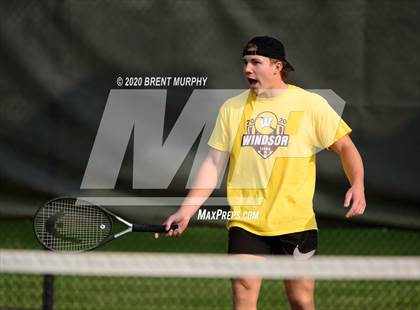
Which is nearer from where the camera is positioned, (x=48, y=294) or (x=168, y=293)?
(x=48, y=294)

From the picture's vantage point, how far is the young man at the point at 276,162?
4.61 m

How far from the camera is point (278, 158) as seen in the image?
4.60 metres

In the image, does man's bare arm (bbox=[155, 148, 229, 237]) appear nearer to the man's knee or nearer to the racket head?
the man's knee

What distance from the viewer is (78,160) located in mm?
5680

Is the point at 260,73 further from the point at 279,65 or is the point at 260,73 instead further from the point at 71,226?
the point at 71,226

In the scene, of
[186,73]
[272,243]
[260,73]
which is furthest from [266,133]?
[186,73]

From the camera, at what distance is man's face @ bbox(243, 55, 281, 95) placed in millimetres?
4664

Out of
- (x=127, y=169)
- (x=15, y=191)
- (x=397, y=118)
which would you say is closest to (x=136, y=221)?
(x=127, y=169)

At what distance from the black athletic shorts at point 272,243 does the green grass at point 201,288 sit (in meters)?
1.35

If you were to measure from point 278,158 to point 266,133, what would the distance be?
0.12m

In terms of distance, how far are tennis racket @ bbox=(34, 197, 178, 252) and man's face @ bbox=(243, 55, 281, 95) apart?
0.98 m

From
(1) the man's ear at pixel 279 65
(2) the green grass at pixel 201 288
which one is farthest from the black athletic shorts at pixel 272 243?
(2) the green grass at pixel 201 288

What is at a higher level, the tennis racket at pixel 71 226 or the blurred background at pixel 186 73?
the blurred background at pixel 186 73

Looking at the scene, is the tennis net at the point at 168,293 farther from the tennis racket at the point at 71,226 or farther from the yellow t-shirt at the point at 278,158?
the yellow t-shirt at the point at 278,158
